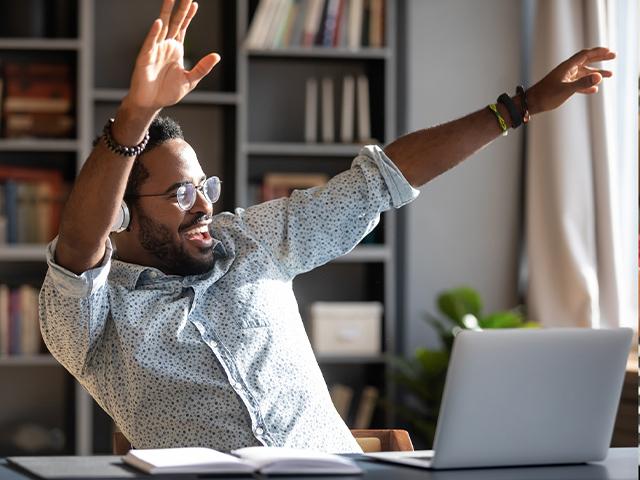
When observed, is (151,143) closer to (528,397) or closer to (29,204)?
(528,397)

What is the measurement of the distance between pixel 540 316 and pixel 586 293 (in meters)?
0.30

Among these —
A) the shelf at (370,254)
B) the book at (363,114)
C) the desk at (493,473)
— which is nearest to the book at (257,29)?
the book at (363,114)

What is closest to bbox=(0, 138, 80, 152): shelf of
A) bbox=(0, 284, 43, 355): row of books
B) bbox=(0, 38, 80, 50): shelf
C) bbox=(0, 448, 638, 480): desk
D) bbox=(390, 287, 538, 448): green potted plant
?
bbox=(0, 38, 80, 50): shelf

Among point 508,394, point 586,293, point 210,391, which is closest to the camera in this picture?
point 508,394

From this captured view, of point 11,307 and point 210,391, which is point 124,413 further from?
point 11,307

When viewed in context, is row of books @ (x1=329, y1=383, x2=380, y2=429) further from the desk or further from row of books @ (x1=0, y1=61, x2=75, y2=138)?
the desk

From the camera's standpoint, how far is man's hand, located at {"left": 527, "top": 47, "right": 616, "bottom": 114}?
217cm

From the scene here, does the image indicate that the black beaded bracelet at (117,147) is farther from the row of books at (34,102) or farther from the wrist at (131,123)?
the row of books at (34,102)

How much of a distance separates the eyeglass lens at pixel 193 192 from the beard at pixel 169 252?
0.04 meters

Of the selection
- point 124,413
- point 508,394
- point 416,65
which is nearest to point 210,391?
point 124,413

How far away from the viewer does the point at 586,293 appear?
13.4 ft

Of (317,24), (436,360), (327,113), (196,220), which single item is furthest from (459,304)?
(196,220)

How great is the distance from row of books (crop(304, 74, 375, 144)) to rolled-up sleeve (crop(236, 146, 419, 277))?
86.8 inches

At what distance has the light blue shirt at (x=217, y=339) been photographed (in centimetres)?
204
